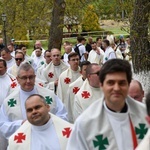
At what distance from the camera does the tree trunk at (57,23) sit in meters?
15.9

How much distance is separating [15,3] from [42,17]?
4.25ft

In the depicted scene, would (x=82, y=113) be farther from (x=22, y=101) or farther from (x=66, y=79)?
(x=66, y=79)

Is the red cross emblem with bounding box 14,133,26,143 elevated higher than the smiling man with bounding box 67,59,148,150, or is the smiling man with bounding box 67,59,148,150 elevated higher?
the smiling man with bounding box 67,59,148,150

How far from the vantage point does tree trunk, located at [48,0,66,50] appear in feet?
52.1

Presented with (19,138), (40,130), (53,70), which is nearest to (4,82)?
(53,70)

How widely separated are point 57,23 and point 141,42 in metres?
7.38

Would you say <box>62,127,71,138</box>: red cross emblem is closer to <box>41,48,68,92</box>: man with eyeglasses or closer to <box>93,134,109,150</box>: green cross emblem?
<box>93,134,109,150</box>: green cross emblem

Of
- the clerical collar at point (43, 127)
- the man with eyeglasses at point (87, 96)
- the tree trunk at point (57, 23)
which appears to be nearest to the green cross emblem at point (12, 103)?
the man with eyeglasses at point (87, 96)

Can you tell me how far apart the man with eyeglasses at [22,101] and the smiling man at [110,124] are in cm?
278

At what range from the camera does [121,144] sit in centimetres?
363

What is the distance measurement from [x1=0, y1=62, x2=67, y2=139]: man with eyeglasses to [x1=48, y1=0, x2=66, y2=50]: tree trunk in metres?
8.55

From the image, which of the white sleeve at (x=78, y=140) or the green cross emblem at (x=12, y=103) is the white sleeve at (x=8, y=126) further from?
the white sleeve at (x=78, y=140)

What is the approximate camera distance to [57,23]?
16141 mm

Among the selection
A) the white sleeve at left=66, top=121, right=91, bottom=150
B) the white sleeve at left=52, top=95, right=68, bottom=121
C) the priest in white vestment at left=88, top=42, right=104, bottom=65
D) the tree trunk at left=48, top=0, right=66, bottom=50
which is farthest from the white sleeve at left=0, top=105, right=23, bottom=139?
the priest in white vestment at left=88, top=42, right=104, bottom=65
